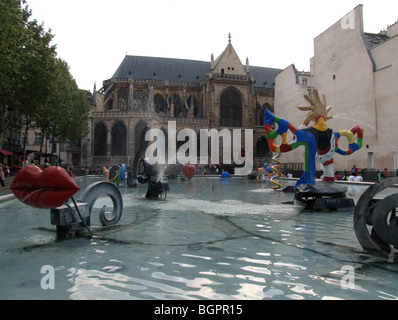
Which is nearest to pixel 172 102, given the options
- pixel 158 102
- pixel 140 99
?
pixel 158 102

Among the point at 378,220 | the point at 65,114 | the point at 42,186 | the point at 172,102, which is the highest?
the point at 172,102

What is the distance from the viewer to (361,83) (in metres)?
28.9

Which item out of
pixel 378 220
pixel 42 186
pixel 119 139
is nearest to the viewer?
pixel 378 220

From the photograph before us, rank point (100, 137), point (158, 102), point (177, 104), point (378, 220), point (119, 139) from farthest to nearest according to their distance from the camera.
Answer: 1. point (177, 104)
2. point (158, 102)
3. point (100, 137)
4. point (119, 139)
5. point (378, 220)

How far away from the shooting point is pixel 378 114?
90.6 feet

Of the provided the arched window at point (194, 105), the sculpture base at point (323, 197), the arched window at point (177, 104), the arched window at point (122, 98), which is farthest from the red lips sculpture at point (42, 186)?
the arched window at point (177, 104)

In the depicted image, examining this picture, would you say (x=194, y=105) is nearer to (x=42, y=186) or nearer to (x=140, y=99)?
(x=140, y=99)

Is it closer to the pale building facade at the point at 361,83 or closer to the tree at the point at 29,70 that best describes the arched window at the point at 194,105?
the pale building facade at the point at 361,83

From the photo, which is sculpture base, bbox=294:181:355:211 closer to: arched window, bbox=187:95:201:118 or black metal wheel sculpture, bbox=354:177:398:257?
black metal wheel sculpture, bbox=354:177:398:257

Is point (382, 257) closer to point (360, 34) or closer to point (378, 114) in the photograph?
point (378, 114)

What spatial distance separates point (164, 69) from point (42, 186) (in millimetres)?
57665

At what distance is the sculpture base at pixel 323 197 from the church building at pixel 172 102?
38.6 meters

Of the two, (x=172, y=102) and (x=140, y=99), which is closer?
(x=172, y=102)
